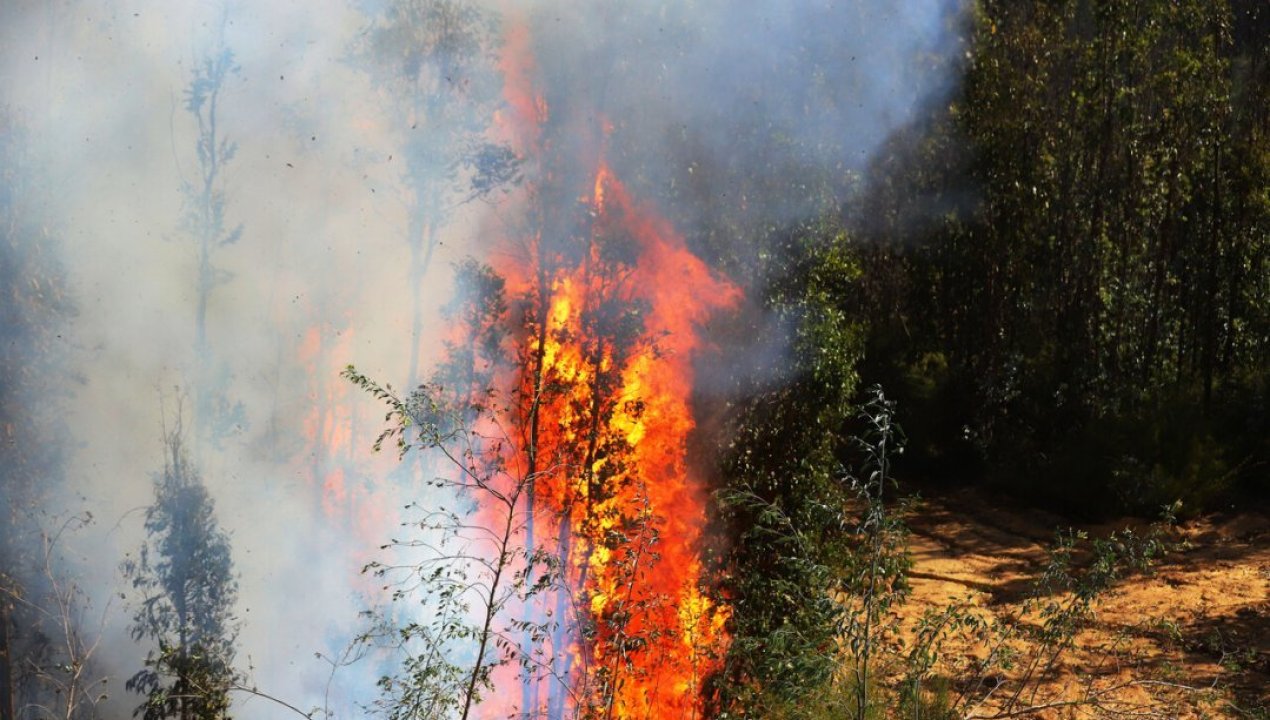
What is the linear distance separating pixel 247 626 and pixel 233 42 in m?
4.31

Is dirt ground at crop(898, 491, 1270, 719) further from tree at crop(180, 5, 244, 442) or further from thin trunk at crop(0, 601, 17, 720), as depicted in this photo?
thin trunk at crop(0, 601, 17, 720)

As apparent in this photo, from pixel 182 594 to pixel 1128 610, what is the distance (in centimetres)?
877

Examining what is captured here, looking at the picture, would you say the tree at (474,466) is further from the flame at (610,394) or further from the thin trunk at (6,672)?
the thin trunk at (6,672)

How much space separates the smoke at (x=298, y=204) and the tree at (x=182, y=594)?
4.6 inches

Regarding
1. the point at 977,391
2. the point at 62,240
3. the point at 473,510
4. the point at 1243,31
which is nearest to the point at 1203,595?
the point at 977,391

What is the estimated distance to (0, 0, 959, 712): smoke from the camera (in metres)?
8.39

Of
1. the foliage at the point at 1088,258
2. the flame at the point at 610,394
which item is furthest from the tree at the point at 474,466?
the foliage at the point at 1088,258

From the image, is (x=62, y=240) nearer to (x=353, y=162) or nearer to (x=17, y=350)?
(x=17, y=350)

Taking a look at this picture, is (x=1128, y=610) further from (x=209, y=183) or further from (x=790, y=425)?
(x=209, y=183)

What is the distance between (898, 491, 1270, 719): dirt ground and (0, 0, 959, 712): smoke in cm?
335

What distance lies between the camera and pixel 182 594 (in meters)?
8.38

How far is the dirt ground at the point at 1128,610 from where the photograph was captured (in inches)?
359

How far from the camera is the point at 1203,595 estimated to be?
454 inches

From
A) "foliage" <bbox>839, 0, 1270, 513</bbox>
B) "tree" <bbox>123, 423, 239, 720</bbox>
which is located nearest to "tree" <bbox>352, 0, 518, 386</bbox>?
"tree" <bbox>123, 423, 239, 720</bbox>
